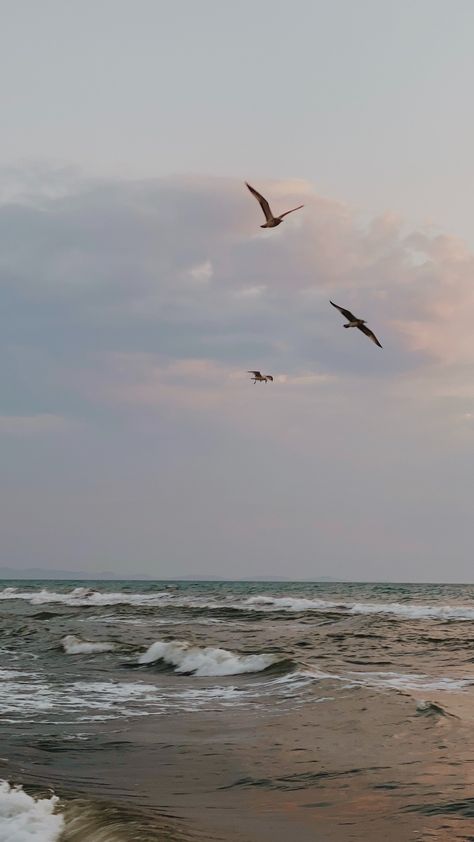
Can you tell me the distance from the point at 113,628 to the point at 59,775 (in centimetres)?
2257

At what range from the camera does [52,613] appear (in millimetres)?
41219

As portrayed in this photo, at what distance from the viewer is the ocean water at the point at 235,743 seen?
718 centimetres

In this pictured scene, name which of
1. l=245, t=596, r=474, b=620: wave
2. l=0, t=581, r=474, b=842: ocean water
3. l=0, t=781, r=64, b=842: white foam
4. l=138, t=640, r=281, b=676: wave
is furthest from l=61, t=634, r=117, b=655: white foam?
l=245, t=596, r=474, b=620: wave

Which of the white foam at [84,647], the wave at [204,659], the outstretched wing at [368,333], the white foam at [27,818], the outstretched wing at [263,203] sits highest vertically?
the outstretched wing at [263,203]

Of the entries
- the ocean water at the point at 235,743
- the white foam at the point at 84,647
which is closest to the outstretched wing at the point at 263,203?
the ocean water at the point at 235,743

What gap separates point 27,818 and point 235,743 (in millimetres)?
4303

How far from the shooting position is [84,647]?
22.9 m

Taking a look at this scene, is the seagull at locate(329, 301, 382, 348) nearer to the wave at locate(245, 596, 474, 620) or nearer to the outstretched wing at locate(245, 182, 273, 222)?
the outstretched wing at locate(245, 182, 273, 222)

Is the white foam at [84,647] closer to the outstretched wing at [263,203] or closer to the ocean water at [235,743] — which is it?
the ocean water at [235,743]

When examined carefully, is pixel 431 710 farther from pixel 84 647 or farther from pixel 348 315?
pixel 84 647

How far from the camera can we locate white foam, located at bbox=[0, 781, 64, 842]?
6536 mm

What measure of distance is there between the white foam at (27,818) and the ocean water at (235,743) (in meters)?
0.02

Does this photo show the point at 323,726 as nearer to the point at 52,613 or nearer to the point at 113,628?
the point at 113,628

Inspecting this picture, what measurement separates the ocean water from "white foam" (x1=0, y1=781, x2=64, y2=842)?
16mm
